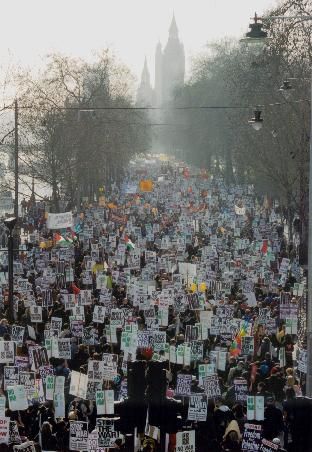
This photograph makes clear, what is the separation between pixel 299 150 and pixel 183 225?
5.28 m

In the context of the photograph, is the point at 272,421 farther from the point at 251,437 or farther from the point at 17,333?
the point at 17,333

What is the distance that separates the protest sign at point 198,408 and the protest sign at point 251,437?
1.86 metres

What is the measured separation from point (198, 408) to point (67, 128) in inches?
1784

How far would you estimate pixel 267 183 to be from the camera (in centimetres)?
6034

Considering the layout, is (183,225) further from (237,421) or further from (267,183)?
(237,421)

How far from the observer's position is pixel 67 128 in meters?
59.8

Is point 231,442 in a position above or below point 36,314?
below

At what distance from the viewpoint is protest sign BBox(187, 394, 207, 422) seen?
15.4 metres

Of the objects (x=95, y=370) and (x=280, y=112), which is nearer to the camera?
(x=95, y=370)

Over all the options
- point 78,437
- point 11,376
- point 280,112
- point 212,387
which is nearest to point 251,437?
point 78,437

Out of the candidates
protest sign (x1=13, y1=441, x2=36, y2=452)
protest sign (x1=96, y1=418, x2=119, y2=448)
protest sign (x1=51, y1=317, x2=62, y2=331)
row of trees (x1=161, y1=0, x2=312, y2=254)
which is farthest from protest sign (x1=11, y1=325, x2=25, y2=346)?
row of trees (x1=161, y1=0, x2=312, y2=254)

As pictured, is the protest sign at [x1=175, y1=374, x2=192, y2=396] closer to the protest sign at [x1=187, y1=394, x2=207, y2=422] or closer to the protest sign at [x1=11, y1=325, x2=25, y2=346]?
the protest sign at [x1=187, y1=394, x2=207, y2=422]

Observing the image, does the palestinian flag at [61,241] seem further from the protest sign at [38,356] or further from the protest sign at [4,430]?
the protest sign at [4,430]

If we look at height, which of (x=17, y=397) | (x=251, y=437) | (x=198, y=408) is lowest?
(x=251, y=437)
